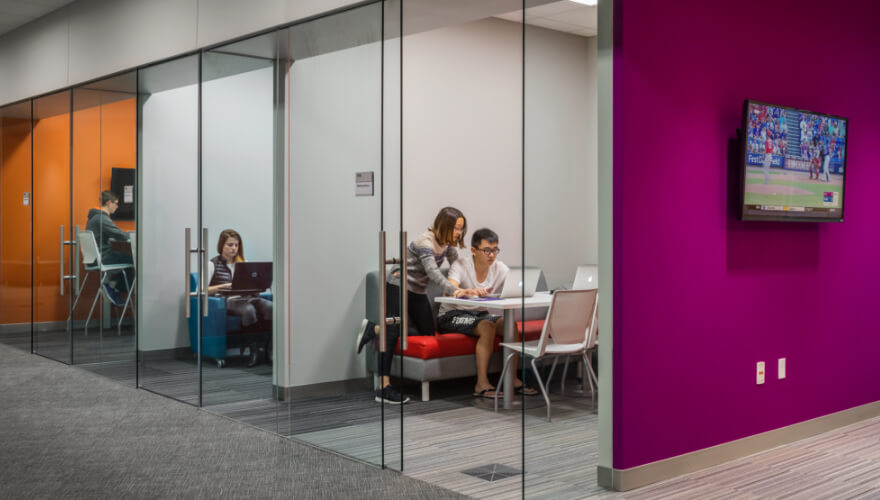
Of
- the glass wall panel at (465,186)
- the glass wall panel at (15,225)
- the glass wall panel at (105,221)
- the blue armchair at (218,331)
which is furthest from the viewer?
the glass wall panel at (15,225)

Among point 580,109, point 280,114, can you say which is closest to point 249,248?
point 280,114

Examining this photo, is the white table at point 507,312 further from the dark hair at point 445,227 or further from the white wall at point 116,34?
the white wall at point 116,34

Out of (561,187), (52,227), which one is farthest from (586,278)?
(52,227)

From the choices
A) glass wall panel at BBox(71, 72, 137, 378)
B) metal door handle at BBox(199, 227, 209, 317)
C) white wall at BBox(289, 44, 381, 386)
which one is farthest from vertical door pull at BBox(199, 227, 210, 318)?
glass wall panel at BBox(71, 72, 137, 378)

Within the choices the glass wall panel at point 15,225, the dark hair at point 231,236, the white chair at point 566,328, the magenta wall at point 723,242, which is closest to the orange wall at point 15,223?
the glass wall panel at point 15,225

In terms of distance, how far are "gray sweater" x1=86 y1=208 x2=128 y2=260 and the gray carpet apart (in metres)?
1.34

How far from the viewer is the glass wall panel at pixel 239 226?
16.4 feet

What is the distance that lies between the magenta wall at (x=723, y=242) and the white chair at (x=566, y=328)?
0.69ft

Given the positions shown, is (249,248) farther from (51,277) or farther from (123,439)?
(51,277)

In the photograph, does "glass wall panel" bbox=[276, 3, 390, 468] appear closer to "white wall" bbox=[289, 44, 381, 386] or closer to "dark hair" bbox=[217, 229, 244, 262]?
"white wall" bbox=[289, 44, 381, 386]

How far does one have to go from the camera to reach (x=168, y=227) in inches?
241

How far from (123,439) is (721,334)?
3.31m

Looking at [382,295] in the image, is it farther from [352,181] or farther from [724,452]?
[724,452]

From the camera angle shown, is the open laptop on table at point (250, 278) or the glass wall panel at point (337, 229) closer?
the glass wall panel at point (337, 229)
